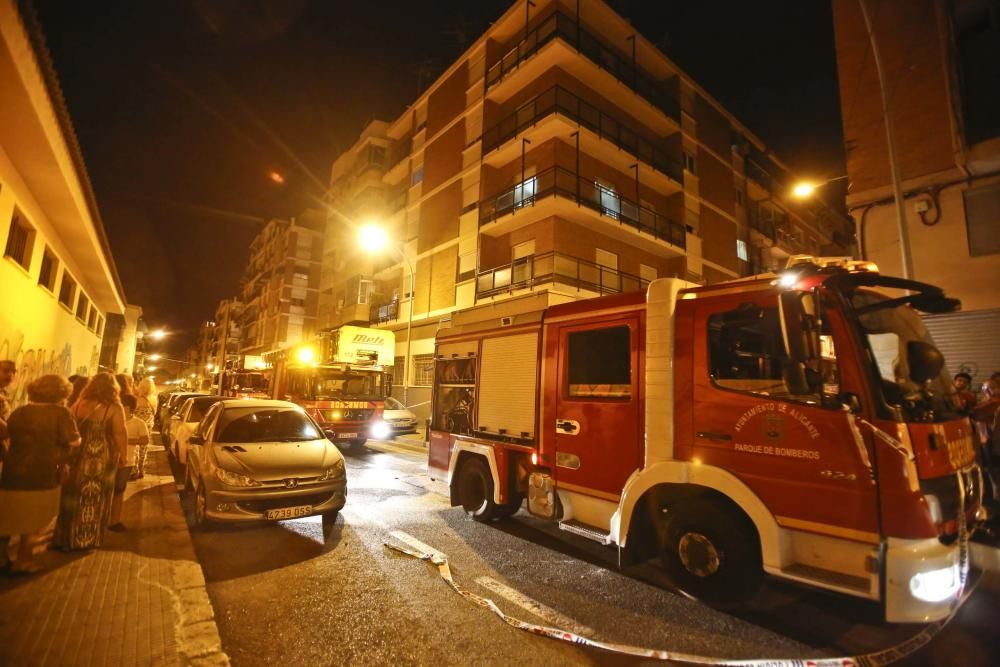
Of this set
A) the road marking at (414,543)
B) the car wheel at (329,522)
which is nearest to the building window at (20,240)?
the car wheel at (329,522)

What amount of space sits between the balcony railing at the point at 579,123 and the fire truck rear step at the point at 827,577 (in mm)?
18749

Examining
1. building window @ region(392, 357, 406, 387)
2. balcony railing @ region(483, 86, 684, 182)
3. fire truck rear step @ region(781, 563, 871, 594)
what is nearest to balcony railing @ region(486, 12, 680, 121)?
balcony railing @ region(483, 86, 684, 182)

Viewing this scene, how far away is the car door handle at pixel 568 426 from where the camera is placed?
499 cm

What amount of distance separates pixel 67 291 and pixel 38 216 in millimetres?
5051

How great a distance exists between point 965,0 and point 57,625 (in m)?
18.4

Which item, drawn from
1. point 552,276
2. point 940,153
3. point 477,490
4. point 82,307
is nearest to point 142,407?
point 477,490

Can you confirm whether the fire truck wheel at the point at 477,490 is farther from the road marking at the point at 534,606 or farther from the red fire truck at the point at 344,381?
the red fire truck at the point at 344,381

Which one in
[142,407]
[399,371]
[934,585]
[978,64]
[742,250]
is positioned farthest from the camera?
[742,250]

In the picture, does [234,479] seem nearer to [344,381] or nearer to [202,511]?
[202,511]

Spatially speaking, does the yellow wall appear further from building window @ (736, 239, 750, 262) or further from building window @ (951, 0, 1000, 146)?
building window @ (736, 239, 750, 262)

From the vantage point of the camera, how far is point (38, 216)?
895 centimetres

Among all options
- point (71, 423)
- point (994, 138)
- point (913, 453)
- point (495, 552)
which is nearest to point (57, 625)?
point (71, 423)

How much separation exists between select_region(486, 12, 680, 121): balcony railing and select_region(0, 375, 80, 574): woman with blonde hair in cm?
2071

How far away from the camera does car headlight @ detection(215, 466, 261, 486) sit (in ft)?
16.6
